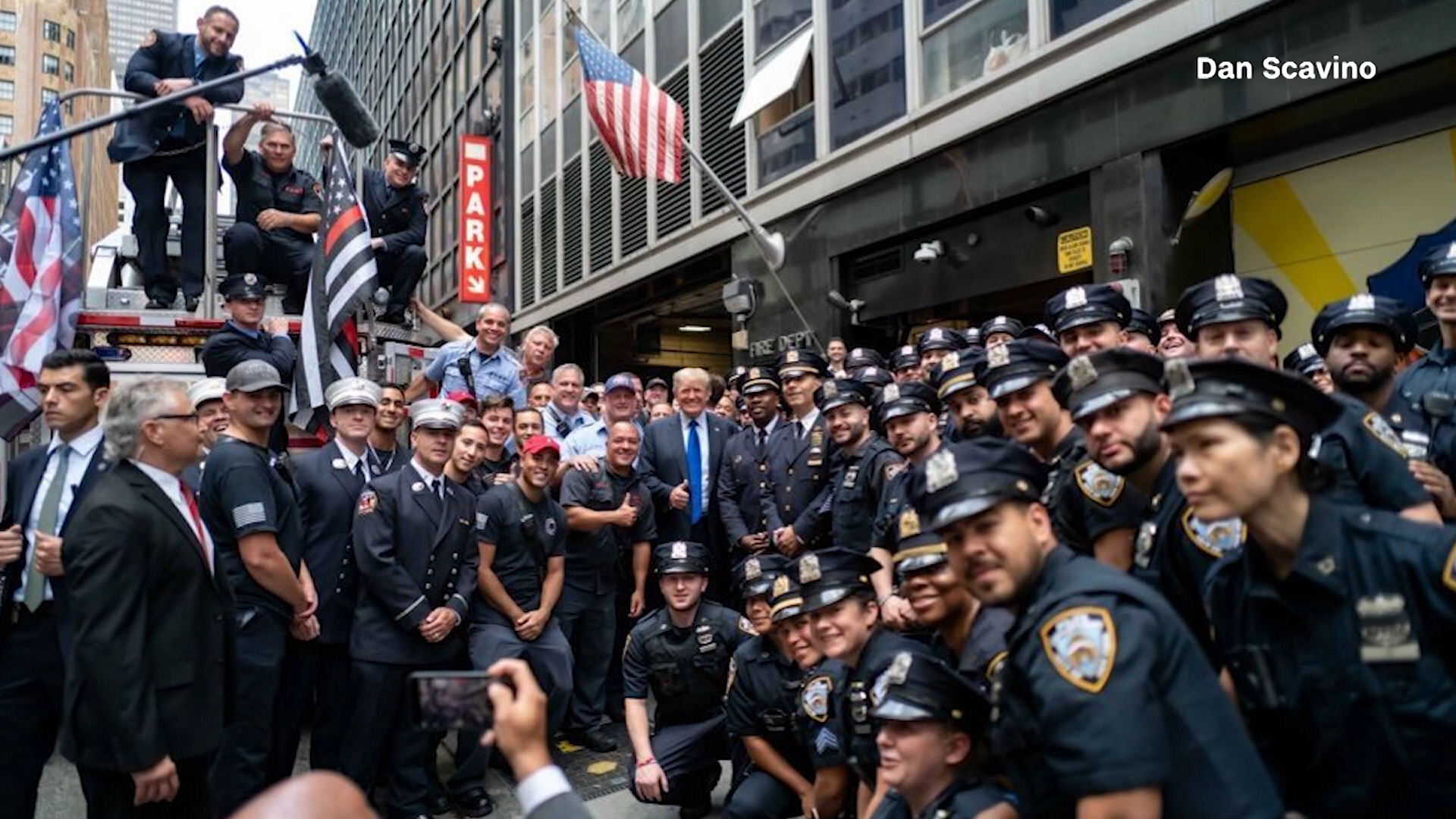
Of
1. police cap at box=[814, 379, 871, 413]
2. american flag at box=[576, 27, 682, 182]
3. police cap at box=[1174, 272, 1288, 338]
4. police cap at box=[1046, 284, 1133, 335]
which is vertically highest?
american flag at box=[576, 27, 682, 182]

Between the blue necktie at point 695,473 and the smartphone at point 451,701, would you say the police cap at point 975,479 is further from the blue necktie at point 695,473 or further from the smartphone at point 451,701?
the blue necktie at point 695,473

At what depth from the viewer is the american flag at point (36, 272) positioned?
5.51m

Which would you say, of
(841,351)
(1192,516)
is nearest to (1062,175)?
(841,351)

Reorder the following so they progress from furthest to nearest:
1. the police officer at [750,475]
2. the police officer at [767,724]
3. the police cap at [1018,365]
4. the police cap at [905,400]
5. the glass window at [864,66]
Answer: the glass window at [864,66] → the police officer at [750,475] → the police cap at [905,400] → the police officer at [767,724] → the police cap at [1018,365]

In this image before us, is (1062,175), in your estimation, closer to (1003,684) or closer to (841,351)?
(841,351)

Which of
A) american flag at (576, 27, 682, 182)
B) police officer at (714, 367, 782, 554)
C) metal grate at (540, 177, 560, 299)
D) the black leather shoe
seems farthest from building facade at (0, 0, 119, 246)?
the black leather shoe

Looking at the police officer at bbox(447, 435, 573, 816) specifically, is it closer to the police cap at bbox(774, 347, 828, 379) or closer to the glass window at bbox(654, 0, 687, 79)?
the police cap at bbox(774, 347, 828, 379)

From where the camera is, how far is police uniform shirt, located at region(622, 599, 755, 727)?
522 centimetres

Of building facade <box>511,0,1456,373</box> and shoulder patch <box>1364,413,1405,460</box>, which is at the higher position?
building facade <box>511,0,1456,373</box>

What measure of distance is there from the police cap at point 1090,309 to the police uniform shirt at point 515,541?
3.19 m

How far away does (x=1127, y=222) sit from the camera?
8414 millimetres

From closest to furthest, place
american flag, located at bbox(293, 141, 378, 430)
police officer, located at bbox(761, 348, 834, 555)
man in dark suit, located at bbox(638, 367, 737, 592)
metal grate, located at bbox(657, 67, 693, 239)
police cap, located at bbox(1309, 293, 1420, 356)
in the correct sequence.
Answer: police cap, located at bbox(1309, 293, 1420, 356)
police officer, located at bbox(761, 348, 834, 555)
american flag, located at bbox(293, 141, 378, 430)
man in dark suit, located at bbox(638, 367, 737, 592)
metal grate, located at bbox(657, 67, 693, 239)

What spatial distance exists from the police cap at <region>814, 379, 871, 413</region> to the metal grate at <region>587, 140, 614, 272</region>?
14.4 metres

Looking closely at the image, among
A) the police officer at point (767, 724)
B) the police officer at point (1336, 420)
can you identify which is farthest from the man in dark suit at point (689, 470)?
the police officer at point (1336, 420)
